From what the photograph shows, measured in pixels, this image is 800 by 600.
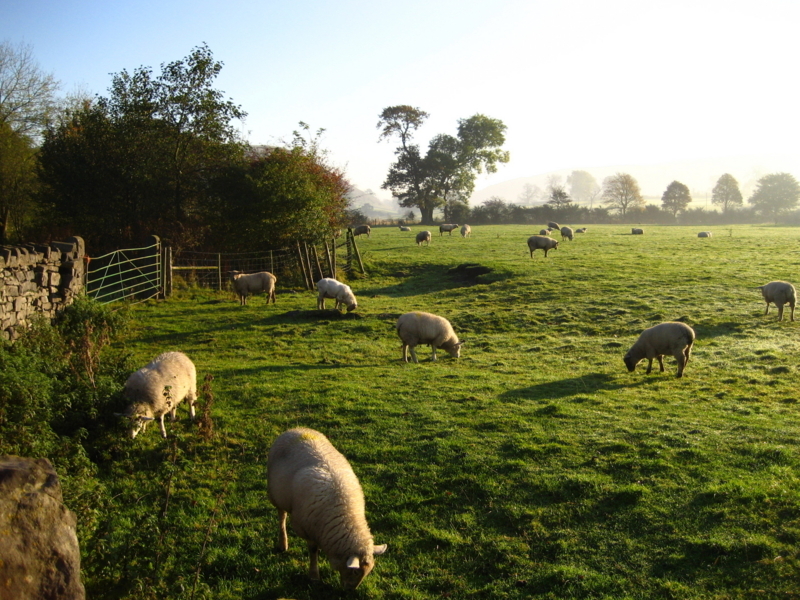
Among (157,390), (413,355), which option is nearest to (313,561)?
(157,390)

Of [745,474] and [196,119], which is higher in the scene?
[196,119]

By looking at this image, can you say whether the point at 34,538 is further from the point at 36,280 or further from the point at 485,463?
the point at 36,280

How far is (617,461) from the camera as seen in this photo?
8125 millimetres

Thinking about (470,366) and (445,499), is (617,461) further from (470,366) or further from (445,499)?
(470,366)

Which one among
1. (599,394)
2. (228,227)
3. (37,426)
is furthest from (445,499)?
(228,227)

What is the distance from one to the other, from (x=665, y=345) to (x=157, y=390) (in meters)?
11.0

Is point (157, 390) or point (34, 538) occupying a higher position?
point (34, 538)

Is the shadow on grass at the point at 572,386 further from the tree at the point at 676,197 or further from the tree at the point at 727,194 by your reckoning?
the tree at the point at 727,194

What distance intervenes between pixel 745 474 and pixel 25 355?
10802 mm

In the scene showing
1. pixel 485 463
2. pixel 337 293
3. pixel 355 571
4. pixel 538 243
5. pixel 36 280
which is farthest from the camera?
pixel 538 243

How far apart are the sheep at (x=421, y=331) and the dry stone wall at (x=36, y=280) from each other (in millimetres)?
8382

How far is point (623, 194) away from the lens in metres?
84.9

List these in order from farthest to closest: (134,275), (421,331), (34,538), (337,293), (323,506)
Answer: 1. (134,275)
2. (337,293)
3. (421,331)
4. (323,506)
5. (34,538)

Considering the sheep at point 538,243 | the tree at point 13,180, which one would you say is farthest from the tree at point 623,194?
the tree at point 13,180
